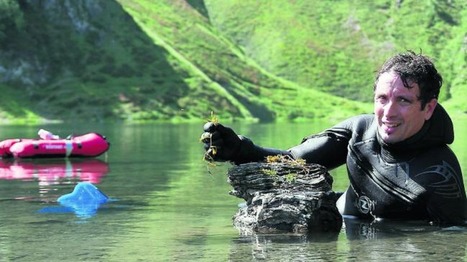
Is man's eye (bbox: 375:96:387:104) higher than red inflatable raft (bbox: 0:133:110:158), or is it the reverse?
man's eye (bbox: 375:96:387:104)

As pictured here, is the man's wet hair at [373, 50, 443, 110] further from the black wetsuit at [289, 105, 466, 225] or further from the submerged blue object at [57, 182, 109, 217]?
the submerged blue object at [57, 182, 109, 217]

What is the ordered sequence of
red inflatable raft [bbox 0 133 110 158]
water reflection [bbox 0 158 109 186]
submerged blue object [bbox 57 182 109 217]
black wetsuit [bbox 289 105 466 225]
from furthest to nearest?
red inflatable raft [bbox 0 133 110 158] → water reflection [bbox 0 158 109 186] → submerged blue object [bbox 57 182 109 217] → black wetsuit [bbox 289 105 466 225]

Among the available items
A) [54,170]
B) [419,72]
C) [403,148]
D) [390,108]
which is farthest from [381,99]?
[54,170]

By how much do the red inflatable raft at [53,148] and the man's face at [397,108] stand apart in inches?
1194

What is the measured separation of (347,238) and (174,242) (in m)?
2.23

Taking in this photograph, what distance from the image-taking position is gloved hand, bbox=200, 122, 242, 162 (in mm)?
10867

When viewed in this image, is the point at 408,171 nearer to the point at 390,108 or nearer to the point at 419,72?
the point at 390,108

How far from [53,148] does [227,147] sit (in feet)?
98.9

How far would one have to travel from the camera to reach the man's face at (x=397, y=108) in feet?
35.6

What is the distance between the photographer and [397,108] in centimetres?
1084

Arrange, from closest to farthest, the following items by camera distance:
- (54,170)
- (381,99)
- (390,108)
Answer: (390,108) → (381,99) → (54,170)

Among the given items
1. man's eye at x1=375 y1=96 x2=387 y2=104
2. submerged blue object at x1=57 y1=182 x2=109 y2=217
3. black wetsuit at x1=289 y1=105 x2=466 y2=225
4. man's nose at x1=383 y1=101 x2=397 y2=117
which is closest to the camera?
man's nose at x1=383 y1=101 x2=397 y2=117

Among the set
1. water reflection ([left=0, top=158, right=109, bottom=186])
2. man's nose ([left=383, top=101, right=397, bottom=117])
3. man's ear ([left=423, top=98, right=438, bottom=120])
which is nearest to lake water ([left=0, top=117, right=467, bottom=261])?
man's ear ([left=423, top=98, right=438, bottom=120])

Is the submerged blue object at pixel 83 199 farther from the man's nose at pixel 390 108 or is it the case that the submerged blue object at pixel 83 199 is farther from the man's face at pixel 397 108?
the man's nose at pixel 390 108
